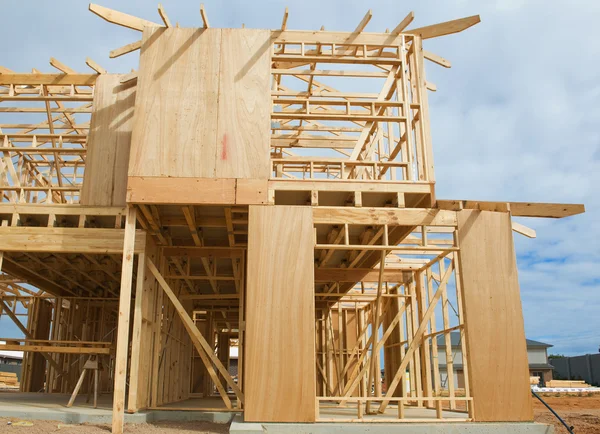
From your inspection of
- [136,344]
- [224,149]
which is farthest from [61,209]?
[224,149]

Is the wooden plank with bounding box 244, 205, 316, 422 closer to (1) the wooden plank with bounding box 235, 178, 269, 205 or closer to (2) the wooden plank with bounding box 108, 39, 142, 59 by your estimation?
(1) the wooden plank with bounding box 235, 178, 269, 205

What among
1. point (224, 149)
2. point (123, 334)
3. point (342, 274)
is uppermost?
point (224, 149)

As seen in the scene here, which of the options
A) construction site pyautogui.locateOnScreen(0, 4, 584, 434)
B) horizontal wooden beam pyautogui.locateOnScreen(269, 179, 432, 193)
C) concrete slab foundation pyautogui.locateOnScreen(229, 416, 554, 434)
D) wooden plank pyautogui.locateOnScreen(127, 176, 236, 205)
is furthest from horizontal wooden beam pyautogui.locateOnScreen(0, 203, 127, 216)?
concrete slab foundation pyautogui.locateOnScreen(229, 416, 554, 434)

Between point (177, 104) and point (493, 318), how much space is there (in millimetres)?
7296

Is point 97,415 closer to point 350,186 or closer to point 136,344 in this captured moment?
point 136,344

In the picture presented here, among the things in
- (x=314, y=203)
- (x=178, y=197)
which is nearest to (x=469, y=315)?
(x=314, y=203)

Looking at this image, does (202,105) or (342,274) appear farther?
(342,274)

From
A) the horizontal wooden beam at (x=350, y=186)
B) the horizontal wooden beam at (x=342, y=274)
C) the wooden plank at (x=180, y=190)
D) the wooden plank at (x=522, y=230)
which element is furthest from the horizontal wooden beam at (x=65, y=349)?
the wooden plank at (x=522, y=230)

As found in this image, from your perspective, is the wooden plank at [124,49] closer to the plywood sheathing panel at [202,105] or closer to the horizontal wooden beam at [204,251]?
the plywood sheathing panel at [202,105]

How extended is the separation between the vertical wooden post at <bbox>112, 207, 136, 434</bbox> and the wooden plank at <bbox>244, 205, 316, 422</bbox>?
2.26 meters

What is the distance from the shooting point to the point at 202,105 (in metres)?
11.2

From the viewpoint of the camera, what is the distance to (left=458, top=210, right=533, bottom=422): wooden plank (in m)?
9.73

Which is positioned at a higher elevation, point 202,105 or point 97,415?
point 202,105

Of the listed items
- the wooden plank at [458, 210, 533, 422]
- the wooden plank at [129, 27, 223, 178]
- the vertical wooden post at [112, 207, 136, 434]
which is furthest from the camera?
the wooden plank at [129, 27, 223, 178]
